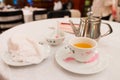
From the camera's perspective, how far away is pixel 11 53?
0.75 m

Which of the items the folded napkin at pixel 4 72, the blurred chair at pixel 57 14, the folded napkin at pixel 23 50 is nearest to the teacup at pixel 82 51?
the folded napkin at pixel 23 50

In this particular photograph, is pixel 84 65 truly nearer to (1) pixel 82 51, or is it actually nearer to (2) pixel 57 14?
(1) pixel 82 51

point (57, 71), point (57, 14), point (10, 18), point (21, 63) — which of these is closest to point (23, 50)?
point (21, 63)

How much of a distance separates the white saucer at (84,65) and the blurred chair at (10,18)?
1.62m

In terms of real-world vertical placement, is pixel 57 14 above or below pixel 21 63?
above

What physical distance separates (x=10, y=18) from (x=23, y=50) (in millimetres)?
1649

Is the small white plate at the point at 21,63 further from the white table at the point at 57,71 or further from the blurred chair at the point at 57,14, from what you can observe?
the blurred chair at the point at 57,14

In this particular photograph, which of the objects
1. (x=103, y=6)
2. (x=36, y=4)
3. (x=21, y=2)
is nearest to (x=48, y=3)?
(x=36, y=4)

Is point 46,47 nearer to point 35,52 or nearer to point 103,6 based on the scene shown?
point 35,52

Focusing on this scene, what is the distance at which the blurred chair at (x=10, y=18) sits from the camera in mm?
2210

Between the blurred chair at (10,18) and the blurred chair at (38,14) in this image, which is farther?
the blurred chair at (38,14)

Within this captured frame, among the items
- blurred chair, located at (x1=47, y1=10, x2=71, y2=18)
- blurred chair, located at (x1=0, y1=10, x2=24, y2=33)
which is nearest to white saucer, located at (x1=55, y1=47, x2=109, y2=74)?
blurred chair, located at (x1=47, y1=10, x2=71, y2=18)

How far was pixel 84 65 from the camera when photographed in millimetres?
717

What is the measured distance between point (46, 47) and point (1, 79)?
10.2 inches
